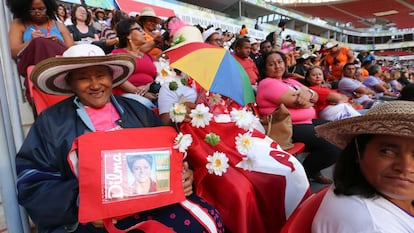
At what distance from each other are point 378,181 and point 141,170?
0.97 metres

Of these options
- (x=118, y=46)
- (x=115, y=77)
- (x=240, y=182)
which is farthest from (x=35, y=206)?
(x=118, y=46)

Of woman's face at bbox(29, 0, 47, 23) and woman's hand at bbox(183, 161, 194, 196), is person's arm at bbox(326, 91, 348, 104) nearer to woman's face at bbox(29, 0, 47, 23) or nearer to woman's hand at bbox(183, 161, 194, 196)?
woman's hand at bbox(183, 161, 194, 196)

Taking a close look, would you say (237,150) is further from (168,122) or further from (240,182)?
(168,122)

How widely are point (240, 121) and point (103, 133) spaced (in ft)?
2.62

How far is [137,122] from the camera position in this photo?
1.82m

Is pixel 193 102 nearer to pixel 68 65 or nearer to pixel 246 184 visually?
pixel 246 184

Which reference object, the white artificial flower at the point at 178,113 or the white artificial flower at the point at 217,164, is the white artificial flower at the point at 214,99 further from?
the white artificial flower at the point at 217,164

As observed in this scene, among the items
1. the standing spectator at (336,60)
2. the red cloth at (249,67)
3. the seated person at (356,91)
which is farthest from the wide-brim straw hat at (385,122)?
the standing spectator at (336,60)

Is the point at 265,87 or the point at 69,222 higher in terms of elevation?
the point at 265,87

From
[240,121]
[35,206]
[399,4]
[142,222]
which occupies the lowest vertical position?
[142,222]

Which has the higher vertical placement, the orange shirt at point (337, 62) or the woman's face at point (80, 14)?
the woman's face at point (80, 14)

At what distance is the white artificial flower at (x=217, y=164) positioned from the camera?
5.63 feet

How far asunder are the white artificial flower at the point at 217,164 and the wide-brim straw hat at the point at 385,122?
643 mm

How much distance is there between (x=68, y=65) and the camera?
1604mm
